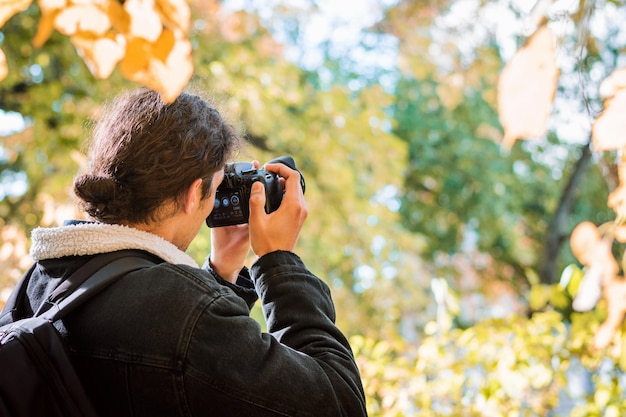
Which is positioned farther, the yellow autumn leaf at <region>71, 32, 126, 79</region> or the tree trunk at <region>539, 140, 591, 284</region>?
the tree trunk at <region>539, 140, 591, 284</region>

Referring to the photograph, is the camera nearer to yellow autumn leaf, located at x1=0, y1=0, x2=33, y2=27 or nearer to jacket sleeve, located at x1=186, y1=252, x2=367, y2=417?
jacket sleeve, located at x1=186, y1=252, x2=367, y2=417

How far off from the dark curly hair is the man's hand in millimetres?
96

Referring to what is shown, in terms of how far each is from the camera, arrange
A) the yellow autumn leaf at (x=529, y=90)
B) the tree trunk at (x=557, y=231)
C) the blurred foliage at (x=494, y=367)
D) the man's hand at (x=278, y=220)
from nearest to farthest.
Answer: the yellow autumn leaf at (x=529, y=90)
the man's hand at (x=278, y=220)
the blurred foliage at (x=494, y=367)
the tree trunk at (x=557, y=231)

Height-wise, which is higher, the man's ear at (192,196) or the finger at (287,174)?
the man's ear at (192,196)

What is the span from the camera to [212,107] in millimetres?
956

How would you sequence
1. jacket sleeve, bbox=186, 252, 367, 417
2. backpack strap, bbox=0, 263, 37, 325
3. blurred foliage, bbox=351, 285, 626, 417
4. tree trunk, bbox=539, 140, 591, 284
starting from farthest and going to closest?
tree trunk, bbox=539, 140, 591, 284 → blurred foliage, bbox=351, 285, 626, 417 → backpack strap, bbox=0, 263, 37, 325 → jacket sleeve, bbox=186, 252, 367, 417

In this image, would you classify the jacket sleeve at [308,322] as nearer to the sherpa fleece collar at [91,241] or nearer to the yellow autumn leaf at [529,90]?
the sherpa fleece collar at [91,241]

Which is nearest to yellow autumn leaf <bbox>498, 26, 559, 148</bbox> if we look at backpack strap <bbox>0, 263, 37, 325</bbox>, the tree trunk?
backpack strap <bbox>0, 263, 37, 325</bbox>

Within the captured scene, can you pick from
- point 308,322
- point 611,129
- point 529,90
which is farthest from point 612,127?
point 308,322

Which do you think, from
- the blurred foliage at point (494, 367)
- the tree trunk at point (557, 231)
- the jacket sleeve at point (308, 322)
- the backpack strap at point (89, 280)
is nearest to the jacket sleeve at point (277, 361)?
the jacket sleeve at point (308, 322)

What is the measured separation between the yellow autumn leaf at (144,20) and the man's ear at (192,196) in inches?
10.6

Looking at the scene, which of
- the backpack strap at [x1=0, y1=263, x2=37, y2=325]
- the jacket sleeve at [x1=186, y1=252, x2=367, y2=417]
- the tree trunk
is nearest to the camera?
the jacket sleeve at [x1=186, y1=252, x2=367, y2=417]

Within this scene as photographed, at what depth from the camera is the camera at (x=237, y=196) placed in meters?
1.02

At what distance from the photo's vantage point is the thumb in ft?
3.24
